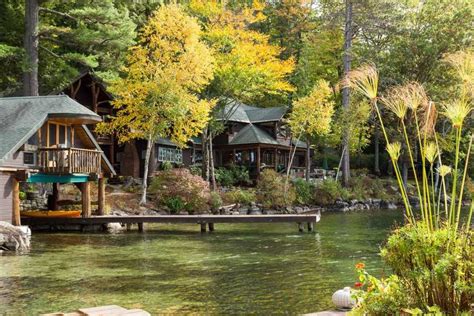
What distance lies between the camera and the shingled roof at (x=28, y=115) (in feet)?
71.3

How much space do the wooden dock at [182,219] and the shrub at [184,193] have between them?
597 cm

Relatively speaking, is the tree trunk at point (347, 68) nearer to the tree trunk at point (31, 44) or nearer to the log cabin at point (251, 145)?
the log cabin at point (251, 145)

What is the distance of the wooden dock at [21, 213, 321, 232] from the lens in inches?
Result: 942

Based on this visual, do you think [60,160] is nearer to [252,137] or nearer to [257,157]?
[257,157]

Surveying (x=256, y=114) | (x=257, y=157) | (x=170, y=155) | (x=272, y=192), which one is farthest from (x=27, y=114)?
(x=256, y=114)

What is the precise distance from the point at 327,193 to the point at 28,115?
78.7ft

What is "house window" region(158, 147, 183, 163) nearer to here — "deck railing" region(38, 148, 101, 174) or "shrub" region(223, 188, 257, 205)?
"shrub" region(223, 188, 257, 205)

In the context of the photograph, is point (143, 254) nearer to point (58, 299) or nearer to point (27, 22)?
point (58, 299)

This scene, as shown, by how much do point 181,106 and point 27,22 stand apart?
9389 millimetres

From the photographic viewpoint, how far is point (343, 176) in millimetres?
44156

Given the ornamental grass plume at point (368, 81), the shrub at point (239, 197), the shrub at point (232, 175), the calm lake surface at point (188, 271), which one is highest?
the ornamental grass plume at point (368, 81)

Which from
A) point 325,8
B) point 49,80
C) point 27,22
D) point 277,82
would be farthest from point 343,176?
point 27,22

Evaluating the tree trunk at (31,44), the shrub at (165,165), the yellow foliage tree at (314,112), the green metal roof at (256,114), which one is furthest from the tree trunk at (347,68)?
the tree trunk at (31,44)

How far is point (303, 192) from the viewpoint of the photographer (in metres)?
39.2
